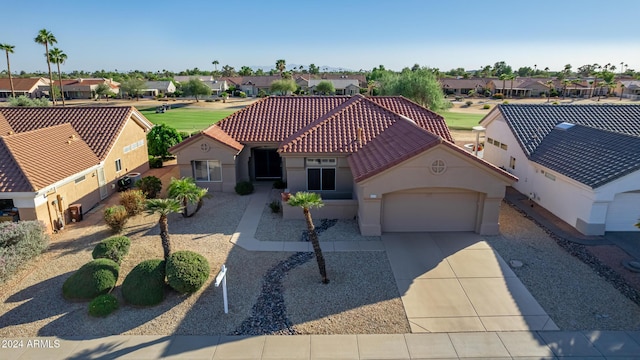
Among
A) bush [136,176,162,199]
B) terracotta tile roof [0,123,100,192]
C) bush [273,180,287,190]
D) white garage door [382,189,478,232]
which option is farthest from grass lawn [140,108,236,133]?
white garage door [382,189,478,232]

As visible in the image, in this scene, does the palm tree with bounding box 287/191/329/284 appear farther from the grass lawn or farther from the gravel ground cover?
the grass lawn

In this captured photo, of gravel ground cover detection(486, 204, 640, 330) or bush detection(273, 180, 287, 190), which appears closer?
gravel ground cover detection(486, 204, 640, 330)

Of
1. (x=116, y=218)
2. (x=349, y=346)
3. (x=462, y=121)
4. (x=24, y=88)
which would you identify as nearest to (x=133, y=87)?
Answer: (x=24, y=88)

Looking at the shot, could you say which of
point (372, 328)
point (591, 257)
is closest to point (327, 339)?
point (372, 328)

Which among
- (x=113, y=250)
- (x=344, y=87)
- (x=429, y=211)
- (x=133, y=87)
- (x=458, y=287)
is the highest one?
(x=133, y=87)

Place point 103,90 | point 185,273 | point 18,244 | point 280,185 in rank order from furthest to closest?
point 103,90
point 280,185
point 18,244
point 185,273

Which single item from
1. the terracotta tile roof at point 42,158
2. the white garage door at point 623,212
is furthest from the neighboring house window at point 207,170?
the white garage door at point 623,212

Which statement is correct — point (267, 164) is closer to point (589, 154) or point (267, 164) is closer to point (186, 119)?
point (589, 154)
